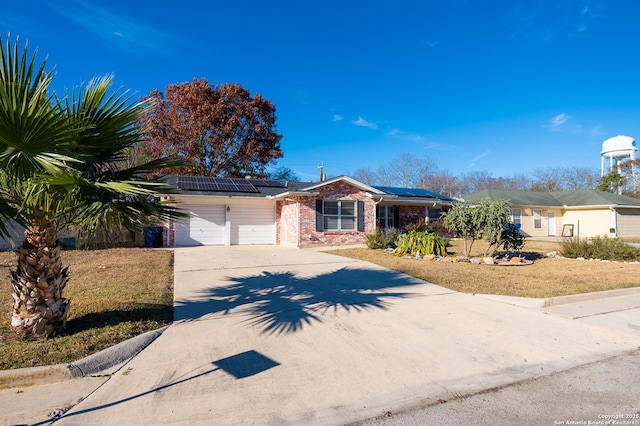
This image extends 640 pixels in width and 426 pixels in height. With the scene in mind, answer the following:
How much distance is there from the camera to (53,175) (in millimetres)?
3674

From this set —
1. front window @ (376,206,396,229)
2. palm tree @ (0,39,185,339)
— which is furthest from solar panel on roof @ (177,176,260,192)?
palm tree @ (0,39,185,339)

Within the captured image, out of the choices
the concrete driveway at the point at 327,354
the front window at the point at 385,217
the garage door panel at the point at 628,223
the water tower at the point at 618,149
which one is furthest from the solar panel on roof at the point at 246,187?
the water tower at the point at 618,149

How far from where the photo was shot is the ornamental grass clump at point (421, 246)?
13258 mm

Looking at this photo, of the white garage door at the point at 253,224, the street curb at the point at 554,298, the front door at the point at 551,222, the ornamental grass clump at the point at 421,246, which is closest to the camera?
the street curb at the point at 554,298

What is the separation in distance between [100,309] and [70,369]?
2.36m

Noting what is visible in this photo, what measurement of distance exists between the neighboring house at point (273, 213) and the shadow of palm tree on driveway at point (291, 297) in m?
7.60

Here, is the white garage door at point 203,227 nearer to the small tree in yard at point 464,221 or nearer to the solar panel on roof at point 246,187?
the solar panel on roof at point 246,187

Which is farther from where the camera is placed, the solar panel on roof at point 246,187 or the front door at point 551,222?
the front door at point 551,222

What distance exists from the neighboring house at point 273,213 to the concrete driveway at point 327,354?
9.52 m

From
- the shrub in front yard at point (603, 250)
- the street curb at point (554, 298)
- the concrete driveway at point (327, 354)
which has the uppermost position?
the shrub in front yard at point (603, 250)

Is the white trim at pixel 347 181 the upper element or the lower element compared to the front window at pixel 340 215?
upper

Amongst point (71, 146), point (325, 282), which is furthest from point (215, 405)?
point (325, 282)

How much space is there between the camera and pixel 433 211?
22859 mm

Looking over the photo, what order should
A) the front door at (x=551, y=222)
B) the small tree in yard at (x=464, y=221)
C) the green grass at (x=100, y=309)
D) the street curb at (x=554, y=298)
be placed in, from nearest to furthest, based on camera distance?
the green grass at (x=100, y=309) < the street curb at (x=554, y=298) < the small tree in yard at (x=464, y=221) < the front door at (x=551, y=222)
